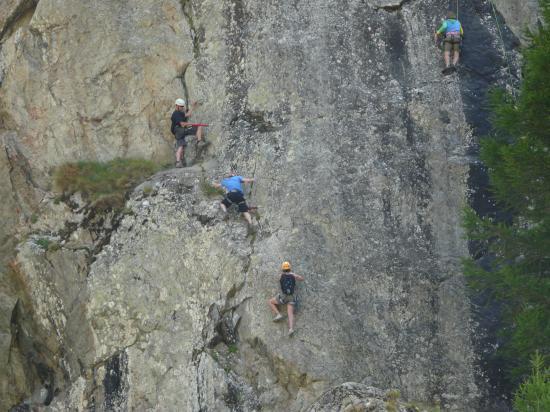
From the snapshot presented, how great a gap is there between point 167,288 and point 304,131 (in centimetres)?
459

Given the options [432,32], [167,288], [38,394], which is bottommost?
[38,394]

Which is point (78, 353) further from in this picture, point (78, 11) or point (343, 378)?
point (78, 11)

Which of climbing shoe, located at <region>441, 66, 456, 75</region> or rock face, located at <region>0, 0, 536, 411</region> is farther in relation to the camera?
climbing shoe, located at <region>441, 66, 456, 75</region>

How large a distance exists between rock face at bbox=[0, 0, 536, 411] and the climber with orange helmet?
28 cm

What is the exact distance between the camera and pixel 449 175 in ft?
64.1

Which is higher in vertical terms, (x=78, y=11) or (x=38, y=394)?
(x=78, y=11)

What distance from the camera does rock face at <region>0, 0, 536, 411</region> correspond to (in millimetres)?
17859

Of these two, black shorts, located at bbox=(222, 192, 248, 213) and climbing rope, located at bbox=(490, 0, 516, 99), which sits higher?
climbing rope, located at bbox=(490, 0, 516, 99)

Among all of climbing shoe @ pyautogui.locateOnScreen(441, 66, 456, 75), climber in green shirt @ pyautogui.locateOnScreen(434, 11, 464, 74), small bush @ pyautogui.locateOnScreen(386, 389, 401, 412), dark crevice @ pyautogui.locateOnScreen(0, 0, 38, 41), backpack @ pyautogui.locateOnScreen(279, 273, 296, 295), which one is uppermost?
dark crevice @ pyautogui.locateOnScreen(0, 0, 38, 41)

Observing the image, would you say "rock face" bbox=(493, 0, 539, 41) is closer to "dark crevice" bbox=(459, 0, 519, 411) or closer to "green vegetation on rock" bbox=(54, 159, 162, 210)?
"dark crevice" bbox=(459, 0, 519, 411)

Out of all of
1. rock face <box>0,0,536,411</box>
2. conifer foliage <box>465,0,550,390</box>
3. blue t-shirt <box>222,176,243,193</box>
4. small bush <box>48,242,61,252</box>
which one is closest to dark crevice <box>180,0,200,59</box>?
rock face <box>0,0,536,411</box>

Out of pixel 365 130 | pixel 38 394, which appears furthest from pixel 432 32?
pixel 38 394

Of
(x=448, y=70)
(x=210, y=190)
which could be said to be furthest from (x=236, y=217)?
(x=448, y=70)

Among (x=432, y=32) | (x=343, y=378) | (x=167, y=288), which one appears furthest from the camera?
(x=432, y=32)
